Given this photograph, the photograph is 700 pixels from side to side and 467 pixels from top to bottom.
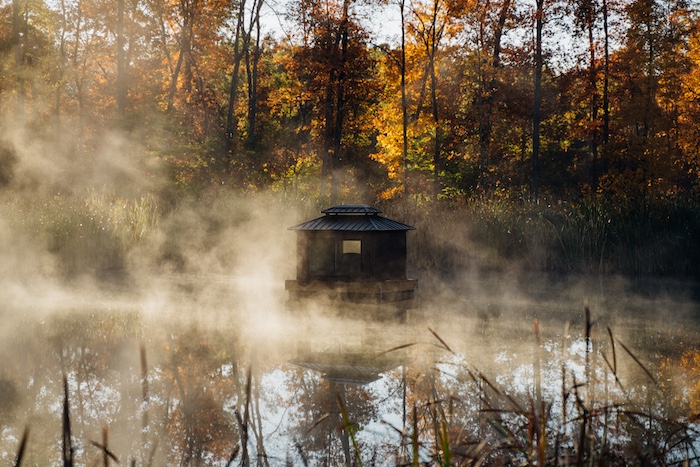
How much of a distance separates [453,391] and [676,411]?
→ 114 cm

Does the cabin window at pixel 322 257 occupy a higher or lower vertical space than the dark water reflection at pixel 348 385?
higher

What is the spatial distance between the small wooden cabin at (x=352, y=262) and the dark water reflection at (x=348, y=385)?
26.3 inches

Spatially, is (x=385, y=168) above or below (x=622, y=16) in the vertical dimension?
below

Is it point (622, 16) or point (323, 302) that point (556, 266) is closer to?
point (323, 302)

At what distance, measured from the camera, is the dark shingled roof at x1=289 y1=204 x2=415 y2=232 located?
7.49 metres

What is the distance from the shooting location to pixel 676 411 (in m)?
3.41

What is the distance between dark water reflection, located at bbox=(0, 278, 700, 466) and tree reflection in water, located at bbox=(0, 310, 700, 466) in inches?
0.6

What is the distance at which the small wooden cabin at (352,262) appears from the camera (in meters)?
7.50

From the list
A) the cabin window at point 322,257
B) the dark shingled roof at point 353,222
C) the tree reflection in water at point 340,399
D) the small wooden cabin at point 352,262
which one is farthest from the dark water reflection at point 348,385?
the dark shingled roof at point 353,222

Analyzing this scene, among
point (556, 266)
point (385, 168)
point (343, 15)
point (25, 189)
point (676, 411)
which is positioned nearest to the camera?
point (676, 411)

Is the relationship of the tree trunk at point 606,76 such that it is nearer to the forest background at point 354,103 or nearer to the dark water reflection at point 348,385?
the forest background at point 354,103

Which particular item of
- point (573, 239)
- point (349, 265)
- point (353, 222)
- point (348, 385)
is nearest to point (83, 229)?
point (349, 265)

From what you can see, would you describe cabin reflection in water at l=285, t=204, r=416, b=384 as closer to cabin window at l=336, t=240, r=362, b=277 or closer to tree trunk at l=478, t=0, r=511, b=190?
cabin window at l=336, t=240, r=362, b=277

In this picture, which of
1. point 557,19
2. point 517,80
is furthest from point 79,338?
point 517,80
